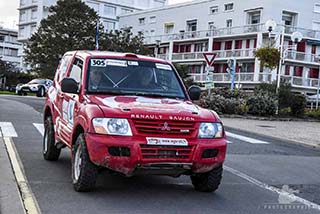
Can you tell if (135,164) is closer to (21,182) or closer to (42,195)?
(42,195)

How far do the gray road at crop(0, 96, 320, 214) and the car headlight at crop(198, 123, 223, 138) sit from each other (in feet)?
2.91

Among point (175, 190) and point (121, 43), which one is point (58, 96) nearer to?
point (175, 190)

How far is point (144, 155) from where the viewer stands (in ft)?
20.5

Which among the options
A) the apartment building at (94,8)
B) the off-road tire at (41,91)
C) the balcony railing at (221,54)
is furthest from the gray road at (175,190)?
the apartment building at (94,8)

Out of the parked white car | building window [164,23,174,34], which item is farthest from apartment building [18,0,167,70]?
the parked white car

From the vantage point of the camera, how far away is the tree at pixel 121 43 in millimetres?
49125

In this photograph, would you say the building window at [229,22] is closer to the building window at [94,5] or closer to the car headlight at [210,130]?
the building window at [94,5]

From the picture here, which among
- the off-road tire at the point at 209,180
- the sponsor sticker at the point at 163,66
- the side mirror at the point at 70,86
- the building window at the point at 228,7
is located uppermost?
the building window at the point at 228,7

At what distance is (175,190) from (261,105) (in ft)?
61.5

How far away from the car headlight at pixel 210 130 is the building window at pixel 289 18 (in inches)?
1943

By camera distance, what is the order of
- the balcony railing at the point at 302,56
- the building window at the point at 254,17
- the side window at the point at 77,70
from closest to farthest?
the side window at the point at 77,70
the balcony railing at the point at 302,56
the building window at the point at 254,17

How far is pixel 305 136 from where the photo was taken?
17375 millimetres

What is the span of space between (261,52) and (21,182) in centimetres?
2843

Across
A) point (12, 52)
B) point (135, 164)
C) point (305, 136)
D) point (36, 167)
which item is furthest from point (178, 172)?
point (12, 52)
